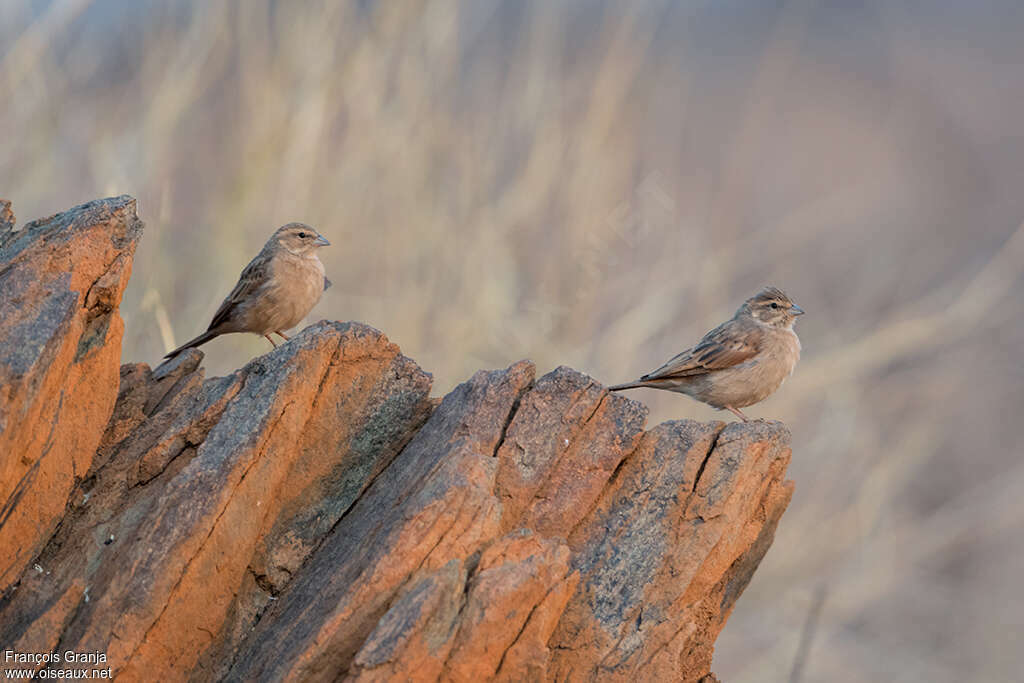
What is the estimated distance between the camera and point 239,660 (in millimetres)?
4148

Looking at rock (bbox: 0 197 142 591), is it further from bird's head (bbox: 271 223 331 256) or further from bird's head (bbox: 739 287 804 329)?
bird's head (bbox: 739 287 804 329)

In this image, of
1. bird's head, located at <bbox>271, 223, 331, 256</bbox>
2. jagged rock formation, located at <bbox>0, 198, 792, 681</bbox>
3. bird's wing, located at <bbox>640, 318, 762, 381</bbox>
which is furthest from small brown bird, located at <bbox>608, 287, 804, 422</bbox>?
bird's head, located at <bbox>271, 223, 331, 256</bbox>

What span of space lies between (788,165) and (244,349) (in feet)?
52.7

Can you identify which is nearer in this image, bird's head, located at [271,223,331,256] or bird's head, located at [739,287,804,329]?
bird's head, located at [739,287,804,329]

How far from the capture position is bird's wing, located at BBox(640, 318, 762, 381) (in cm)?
639

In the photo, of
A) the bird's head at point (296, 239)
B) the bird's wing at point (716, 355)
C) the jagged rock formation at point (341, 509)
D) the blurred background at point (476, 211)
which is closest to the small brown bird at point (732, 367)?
the bird's wing at point (716, 355)

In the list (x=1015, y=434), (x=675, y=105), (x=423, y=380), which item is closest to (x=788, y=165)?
(x=675, y=105)

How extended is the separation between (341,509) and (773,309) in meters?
3.28

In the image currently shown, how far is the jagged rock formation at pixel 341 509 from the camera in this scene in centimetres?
397

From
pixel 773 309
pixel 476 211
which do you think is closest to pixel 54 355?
pixel 773 309

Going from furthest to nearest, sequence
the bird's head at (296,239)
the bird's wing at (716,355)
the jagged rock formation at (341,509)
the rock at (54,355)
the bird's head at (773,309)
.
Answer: the bird's head at (296,239) → the bird's head at (773,309) → the bird's wing at (716,355) → the rock at (54,355) → the jagged rock formation at (341,509)

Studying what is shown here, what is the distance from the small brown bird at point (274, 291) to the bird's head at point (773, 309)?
2.69 meters

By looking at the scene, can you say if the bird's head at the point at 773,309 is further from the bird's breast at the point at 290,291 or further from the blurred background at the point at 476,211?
the bird's breast at the point at 290,291

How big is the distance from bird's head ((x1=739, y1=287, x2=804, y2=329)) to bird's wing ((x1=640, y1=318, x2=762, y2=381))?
0.26 metres
